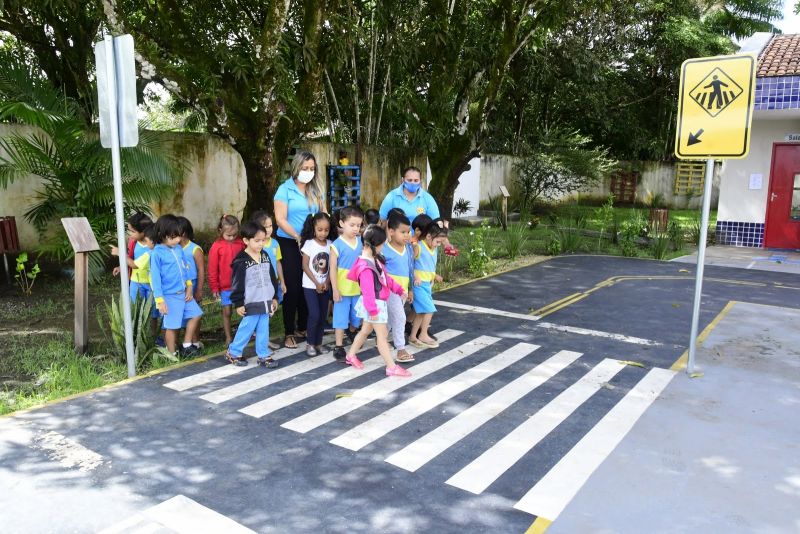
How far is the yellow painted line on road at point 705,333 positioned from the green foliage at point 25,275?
23.2ft

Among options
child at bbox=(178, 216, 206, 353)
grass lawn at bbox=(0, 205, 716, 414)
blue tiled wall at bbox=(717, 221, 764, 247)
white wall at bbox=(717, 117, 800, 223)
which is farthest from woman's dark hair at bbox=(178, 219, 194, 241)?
blue tiled wall at bbox=(717, 221, 764, 247)

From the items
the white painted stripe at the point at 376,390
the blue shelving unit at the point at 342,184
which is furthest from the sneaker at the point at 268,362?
the blue shelving unit at the point at 342,184

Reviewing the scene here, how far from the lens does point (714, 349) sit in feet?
20.2

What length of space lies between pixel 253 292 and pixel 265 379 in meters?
0.74

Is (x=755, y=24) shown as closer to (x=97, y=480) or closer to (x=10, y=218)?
(x=10, y=218)

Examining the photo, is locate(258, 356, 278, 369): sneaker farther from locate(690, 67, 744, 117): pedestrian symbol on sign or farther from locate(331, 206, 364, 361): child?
locate(690, 67, 744, 117): pedestrian symbol on sign

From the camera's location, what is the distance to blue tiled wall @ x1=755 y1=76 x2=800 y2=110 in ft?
36.5

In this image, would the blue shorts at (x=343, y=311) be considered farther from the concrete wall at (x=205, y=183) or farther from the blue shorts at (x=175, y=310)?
the concrete wall at (x=205, y=183)

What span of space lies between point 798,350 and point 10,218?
8.90 m

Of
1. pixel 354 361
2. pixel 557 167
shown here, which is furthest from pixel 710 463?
pixel 557 167

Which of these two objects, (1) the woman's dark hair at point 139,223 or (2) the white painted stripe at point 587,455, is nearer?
(2) the white painted stripe at point 587,455

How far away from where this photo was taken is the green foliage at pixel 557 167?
1738 centimetres

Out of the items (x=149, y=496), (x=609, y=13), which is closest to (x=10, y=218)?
(x=149, y=496)

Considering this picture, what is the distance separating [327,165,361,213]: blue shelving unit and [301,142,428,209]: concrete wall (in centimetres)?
77
